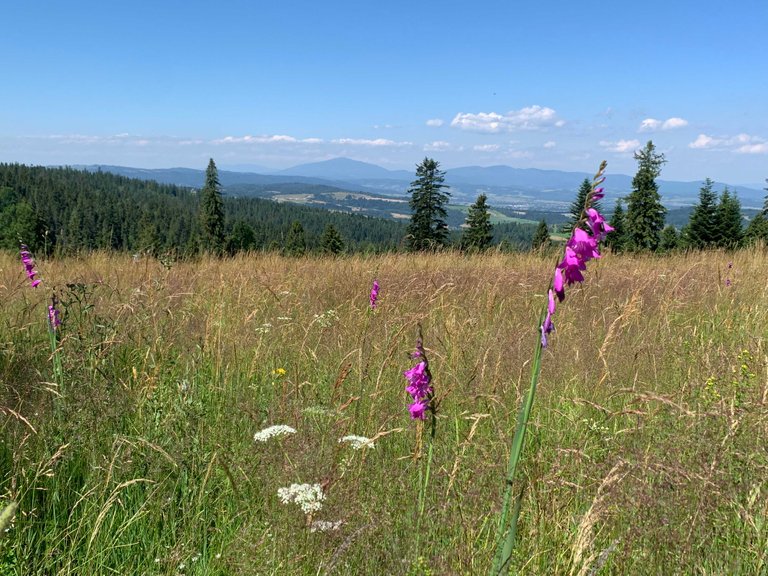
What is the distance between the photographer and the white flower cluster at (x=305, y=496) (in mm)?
1761

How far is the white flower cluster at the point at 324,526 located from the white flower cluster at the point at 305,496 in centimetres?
5

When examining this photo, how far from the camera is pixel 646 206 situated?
4634 cm

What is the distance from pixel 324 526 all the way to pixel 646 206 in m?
51.8

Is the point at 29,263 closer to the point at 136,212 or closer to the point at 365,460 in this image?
the point at 365,460

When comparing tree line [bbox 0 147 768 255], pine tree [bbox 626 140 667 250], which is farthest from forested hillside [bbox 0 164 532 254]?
pine tree [bbox 626 140 667 250]

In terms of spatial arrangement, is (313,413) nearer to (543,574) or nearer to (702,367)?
(543,574)

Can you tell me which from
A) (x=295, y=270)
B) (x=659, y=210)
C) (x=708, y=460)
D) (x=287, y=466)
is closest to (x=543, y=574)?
(x=708, y=460)

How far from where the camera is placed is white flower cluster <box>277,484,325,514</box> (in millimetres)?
1761

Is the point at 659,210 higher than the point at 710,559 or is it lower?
higher

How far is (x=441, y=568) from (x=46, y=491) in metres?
1.76

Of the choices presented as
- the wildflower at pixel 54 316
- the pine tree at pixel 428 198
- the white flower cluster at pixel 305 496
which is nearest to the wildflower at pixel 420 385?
the white flower cluster at pixel 305 496

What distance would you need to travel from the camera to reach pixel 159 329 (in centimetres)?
380

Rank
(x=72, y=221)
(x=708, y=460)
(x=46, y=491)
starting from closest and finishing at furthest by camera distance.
A: (x=708, y=460)
(x=46, y=491)
(x=72, y=221)

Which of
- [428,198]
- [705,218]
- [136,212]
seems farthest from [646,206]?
[136,212]
